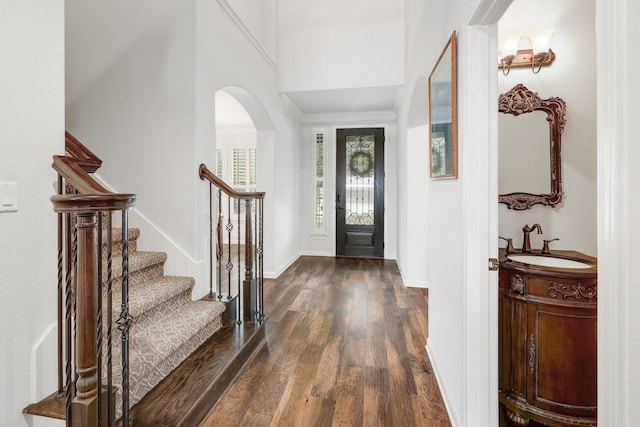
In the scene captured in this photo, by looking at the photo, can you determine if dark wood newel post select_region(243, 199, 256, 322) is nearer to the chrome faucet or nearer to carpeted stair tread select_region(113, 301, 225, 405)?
carpeted stair tread select_region(113, 301, 225, 405)

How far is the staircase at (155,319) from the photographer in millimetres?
1663

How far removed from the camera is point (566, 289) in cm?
154

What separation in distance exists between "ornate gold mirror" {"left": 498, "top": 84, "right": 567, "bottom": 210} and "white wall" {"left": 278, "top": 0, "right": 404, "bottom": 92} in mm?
2375

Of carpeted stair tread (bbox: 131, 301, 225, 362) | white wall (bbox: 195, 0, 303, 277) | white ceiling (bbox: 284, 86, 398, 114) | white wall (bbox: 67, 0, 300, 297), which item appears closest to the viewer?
carpeted stair tread (bbox: 131, 301, 225, 362)

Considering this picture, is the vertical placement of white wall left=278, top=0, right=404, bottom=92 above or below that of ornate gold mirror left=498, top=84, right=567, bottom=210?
above

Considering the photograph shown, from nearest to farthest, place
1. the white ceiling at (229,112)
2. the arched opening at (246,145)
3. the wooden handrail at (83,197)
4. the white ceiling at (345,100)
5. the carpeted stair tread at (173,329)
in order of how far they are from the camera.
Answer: the wooden handrail at (83,197)
the carpeted stair tread at (173,329)
the arched opening at (246,145)
the white ceiling at (345,100)
the white ceiling at (229,112)

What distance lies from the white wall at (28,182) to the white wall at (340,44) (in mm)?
3413

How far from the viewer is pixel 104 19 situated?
8.57 feet

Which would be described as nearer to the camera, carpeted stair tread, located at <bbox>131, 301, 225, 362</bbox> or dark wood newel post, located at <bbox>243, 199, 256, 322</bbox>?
carpeted stair tread, located at <bbox>131, 301, 225, 362</bbox>

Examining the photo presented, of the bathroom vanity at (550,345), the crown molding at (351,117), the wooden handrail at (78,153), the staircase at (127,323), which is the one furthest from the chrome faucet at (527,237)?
the crown molding at (351,117)

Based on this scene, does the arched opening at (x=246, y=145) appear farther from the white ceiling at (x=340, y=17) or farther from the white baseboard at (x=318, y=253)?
the white baseboard at (x=318, y=253)

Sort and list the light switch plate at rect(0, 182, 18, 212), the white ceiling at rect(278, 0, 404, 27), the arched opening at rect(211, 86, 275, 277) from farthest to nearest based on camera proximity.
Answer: the white ceiling at rect(278, 0, 404, 27) < the arched opening at rect(211, 86, 275, 277) < the light switch plate at rect(0, 182, 18, 212)

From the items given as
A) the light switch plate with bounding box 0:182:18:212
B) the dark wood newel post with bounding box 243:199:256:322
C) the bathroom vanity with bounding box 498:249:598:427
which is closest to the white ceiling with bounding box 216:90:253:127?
the dark wood newel post with bounding box 243:199:256:322

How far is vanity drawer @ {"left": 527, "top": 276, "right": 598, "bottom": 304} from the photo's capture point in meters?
1.52
